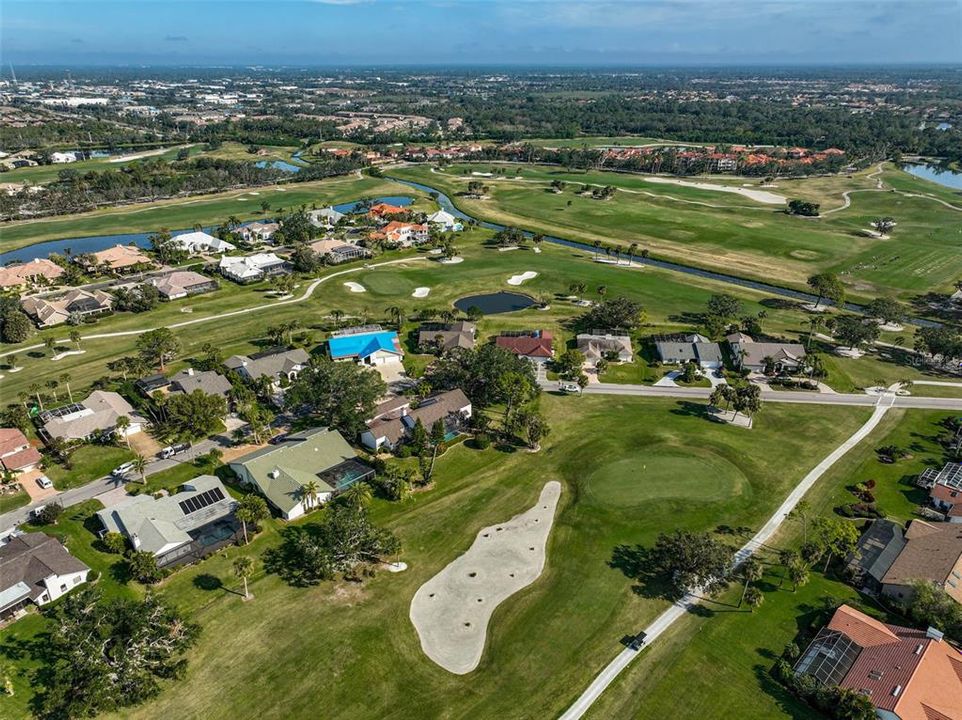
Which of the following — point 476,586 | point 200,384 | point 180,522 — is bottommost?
point 476,586

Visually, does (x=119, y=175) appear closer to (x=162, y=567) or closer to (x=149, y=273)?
(x=149, y=273)

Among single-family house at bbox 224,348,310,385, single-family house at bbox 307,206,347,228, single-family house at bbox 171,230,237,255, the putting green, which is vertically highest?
single-family house at bbox 307,206,347,228

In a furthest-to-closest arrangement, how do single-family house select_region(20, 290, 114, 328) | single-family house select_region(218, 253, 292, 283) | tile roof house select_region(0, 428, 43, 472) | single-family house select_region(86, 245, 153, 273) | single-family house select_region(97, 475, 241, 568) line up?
single-family house select_region(86, 245, 153, 273)
single-family house select_region(218, 253, 292, 283)
single-family house select_region(20, 290, 114, 328)
tile roof house select_region(0, 428, 43, 472)
single-family house select_region(97, 475, 241, 568)

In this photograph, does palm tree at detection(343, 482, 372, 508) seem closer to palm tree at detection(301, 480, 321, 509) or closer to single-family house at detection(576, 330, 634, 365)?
palm tree at detection(301, 480, 321, 509)

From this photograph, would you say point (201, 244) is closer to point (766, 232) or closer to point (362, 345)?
point (362, 345)

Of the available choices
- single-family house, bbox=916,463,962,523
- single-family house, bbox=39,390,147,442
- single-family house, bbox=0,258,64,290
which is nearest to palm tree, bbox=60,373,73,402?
single-family house, bbox=39,390,147,442

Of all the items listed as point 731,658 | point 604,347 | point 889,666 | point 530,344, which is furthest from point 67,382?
point 889,666
